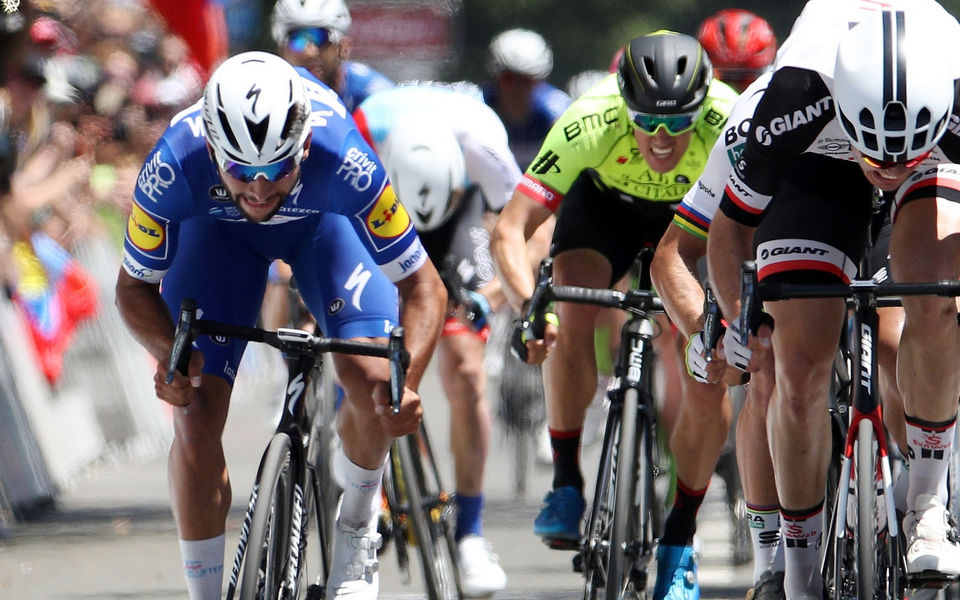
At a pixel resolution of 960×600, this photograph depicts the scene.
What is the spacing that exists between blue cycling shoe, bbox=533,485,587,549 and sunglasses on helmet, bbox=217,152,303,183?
214 cm

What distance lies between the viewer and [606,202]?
23.5 ft

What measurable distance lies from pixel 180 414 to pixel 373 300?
2.60ft

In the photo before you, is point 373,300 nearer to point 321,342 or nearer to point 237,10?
point 321,342

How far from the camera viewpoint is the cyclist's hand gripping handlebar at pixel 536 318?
5.93 metres

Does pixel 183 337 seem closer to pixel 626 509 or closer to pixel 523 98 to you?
pixel 626 509

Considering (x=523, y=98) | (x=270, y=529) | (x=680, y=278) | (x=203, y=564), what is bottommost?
(x=203, y=564)

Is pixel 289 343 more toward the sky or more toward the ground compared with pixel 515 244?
more toward the ground

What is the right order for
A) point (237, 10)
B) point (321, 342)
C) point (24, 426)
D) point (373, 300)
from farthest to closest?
point (237, 10) < point (24, 426) < point (373, 300) < point (321, 342)

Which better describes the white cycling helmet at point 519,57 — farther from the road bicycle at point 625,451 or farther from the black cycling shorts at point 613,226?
the road bicycle at point 625,451

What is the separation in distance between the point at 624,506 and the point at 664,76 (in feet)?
5.20

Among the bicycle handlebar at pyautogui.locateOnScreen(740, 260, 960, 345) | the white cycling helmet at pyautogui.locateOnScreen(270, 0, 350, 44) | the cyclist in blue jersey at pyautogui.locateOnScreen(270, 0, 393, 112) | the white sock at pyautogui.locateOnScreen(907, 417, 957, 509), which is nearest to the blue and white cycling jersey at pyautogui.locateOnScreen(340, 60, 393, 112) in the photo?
the cyclist in blue jersey at pyautogui.locateOnScreen(270, 0, 393, 112)

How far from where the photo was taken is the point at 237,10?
2244 centimetres

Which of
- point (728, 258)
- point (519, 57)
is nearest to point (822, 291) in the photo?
point (728, 258)

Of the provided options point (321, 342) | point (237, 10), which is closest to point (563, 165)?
point (321, 342)
